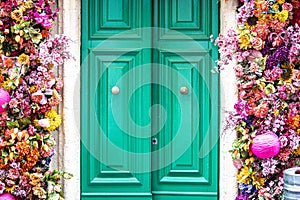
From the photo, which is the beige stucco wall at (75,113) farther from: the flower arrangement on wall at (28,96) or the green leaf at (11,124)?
the green leaf at (11,124)

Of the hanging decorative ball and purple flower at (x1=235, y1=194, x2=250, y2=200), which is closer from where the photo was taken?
the hanging decorative ball

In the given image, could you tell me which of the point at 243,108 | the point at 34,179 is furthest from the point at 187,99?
the point at 34,179

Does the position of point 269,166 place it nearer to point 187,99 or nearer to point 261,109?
point 261,109

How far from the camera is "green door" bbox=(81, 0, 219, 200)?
17.9 feet

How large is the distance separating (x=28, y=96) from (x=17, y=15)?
0.50 m

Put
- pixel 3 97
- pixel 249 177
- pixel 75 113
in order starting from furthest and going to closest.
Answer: pixel 75 113 < pixel 249 177 < pixel 3 97

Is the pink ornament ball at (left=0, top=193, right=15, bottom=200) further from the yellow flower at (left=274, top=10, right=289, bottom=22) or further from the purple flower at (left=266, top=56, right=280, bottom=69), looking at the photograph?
the yellow flower at (left=274, top=10, right=289, bottom=22)

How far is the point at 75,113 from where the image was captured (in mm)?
5406

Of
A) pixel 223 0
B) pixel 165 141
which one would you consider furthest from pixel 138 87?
pixel 223 0

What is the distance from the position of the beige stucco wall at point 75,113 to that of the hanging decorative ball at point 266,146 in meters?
0.31

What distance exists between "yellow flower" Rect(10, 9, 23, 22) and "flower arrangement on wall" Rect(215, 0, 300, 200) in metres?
1.22

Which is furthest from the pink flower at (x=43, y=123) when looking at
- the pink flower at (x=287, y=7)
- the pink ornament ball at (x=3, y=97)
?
the pink flower at (x=287, y=7)

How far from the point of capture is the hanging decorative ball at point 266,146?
199 inches

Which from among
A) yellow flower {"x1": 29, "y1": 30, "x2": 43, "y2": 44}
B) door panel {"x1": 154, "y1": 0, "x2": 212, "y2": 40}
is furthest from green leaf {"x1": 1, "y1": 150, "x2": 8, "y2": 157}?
door panel {"x1": 154, "y1": 0, "x2": 212, "y2": 40}
